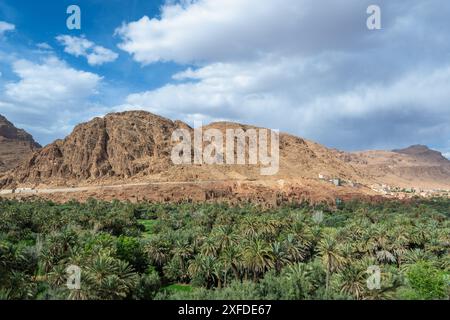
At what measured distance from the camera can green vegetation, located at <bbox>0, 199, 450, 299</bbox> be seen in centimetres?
3114

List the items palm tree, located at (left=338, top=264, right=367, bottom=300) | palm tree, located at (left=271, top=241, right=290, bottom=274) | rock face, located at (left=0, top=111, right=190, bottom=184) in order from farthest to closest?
rock face, located at (left=0, top=111, right=190, bottom=184) < palm tree, located at (left=271, top=241, right=290, bottom=274) < palm tree, located at (left=338, top=264, right=367, bottom=300)

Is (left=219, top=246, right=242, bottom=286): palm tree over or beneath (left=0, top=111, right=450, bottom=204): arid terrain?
beneath

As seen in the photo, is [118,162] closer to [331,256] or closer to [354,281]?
[331,256]

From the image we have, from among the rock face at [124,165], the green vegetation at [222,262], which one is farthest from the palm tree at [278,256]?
the rock face at [124,165]

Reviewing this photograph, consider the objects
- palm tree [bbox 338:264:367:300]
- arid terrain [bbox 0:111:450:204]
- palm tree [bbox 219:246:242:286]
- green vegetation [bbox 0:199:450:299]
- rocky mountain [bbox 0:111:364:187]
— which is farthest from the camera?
rocky mountain [bbox 0:111:364:187]

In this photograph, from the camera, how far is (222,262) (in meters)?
41.2

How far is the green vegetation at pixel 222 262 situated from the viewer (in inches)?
1226

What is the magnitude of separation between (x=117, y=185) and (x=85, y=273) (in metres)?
113

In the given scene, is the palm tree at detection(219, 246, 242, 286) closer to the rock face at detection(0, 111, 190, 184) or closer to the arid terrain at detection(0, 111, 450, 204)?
the arid terrain at detection(0, 111, 450, 204)

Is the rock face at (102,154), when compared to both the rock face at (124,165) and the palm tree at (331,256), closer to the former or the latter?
the rock face at (124,165)

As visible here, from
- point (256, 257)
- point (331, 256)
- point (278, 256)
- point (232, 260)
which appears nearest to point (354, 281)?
point (331, 256)

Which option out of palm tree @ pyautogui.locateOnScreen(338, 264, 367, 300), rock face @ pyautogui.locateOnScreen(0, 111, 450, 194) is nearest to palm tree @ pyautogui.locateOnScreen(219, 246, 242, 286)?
palm tree @ pyautogui.locateOnScreen(338, 264, 367, 300)

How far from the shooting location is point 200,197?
128625 mm
